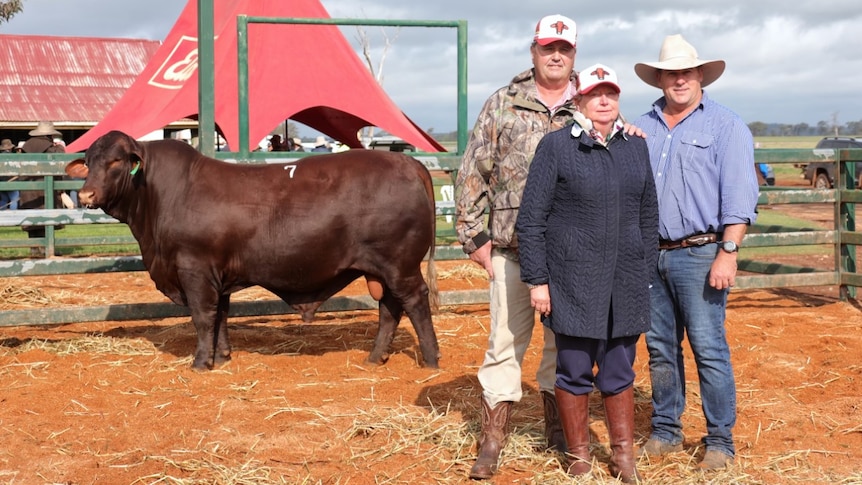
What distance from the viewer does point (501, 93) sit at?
171 inches

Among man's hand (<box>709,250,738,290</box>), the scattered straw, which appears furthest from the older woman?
the scattered straw

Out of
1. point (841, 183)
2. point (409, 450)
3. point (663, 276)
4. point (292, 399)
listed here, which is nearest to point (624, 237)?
point (663, 276)

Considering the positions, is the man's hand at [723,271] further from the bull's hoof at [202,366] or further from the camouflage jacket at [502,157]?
the bull's hoof at [202,366]

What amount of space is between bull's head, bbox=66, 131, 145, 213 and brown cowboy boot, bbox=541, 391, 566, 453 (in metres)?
3.23

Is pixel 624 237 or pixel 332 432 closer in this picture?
pixel 624 237

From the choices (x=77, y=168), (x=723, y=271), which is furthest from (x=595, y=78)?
(x=77, y=168)

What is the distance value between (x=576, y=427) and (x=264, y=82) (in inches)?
317

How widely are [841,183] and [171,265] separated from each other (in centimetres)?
593

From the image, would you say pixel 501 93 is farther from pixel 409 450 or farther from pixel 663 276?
pixel 409 450

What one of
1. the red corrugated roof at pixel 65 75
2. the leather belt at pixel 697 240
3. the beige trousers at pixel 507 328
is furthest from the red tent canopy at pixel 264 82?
the red corrugated roof at pixel 65 75

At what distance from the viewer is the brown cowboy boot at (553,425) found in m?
4.45

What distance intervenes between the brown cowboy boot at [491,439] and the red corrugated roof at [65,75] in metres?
24.9

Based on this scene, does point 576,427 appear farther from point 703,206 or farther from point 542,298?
point 703,206

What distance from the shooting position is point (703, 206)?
4.30 meters
